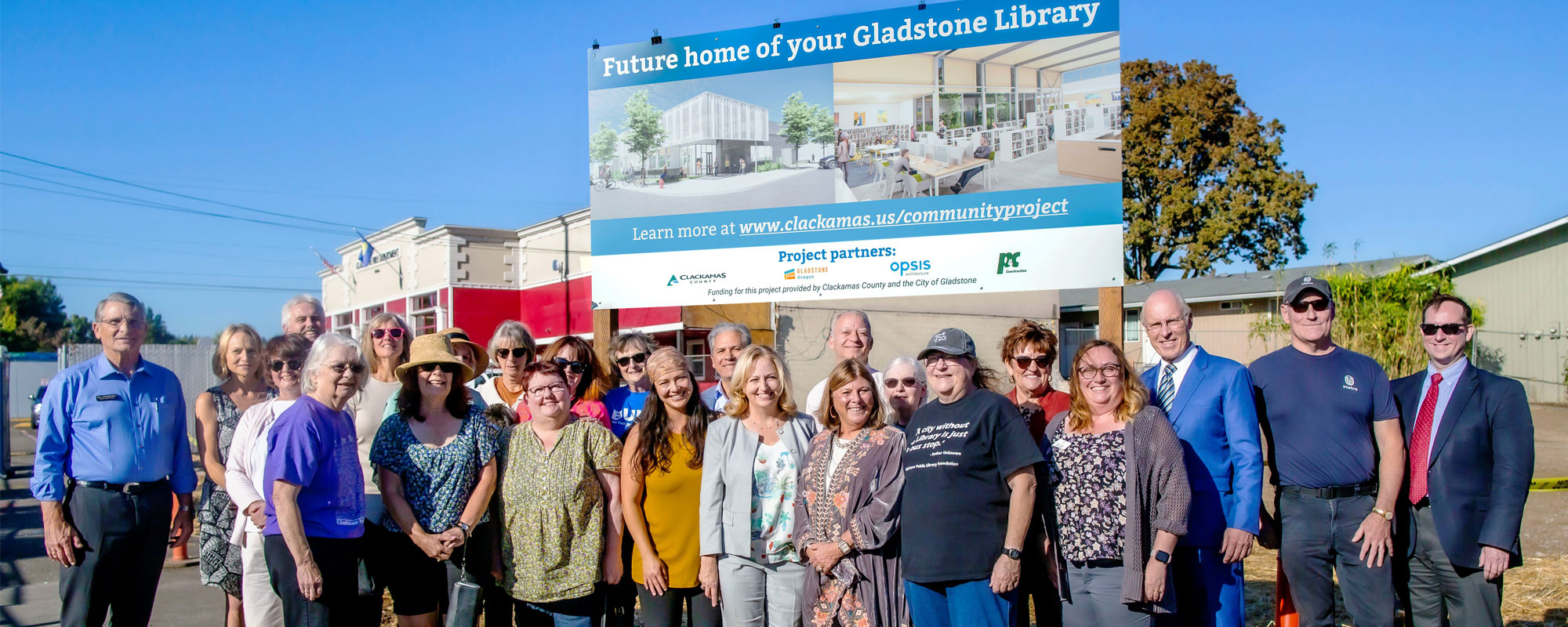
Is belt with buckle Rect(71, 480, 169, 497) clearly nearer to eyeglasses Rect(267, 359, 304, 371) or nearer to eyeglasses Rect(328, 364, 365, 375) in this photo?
eyeglasses Rect(267, 359, 304, 371)

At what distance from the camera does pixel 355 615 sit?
3.98 metres

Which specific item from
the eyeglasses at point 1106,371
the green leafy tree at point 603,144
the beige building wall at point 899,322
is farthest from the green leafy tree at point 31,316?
the eyeglasses at point 1106,371

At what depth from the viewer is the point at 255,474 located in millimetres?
4160

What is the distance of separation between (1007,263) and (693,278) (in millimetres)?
2165

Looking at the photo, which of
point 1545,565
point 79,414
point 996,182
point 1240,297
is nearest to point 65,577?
point 79,414

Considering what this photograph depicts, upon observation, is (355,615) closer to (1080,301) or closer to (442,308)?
(1080,301)

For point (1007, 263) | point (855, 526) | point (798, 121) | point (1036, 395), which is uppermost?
point (798, 121)

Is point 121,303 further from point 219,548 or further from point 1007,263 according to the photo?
point 1007,263

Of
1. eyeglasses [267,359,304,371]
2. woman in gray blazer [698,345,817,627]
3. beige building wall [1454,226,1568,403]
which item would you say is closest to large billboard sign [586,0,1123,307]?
woman in gray blazer [698,345,817,627]

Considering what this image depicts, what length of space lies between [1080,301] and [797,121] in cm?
2155

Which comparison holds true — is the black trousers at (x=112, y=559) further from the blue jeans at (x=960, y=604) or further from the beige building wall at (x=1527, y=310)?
the beige building wall at (x=1527, y=310)

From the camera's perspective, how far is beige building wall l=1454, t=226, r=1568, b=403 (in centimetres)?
2016

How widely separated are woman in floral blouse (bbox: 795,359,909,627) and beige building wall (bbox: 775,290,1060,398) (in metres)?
12.4

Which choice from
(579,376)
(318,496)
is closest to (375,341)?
(579,376)
